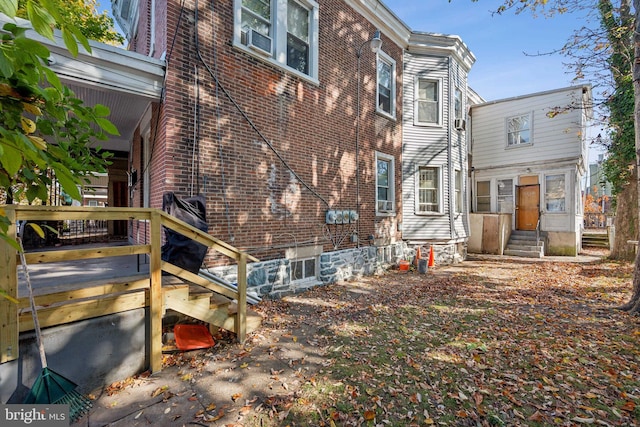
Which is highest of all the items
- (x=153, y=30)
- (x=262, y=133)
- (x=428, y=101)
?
(x=428, y=101)

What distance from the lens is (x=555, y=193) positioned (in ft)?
43.0

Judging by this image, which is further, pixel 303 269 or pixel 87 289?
pixel 303 269

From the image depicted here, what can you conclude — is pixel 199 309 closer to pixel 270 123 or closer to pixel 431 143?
pixel 270 123

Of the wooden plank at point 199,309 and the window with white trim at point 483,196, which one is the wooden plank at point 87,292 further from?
the window with white trim at point 483,196

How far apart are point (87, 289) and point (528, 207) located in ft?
52.8

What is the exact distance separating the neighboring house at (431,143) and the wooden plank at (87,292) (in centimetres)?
889

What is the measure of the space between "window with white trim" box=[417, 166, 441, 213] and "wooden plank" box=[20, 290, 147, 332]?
9581 millimetres

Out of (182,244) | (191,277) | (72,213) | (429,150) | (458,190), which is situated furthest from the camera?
(458,190)

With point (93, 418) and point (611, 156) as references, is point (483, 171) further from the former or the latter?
point (93, 418)

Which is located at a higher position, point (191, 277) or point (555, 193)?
point (555, 193)

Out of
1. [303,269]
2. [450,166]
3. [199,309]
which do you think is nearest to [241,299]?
[199,309]

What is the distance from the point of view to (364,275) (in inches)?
351

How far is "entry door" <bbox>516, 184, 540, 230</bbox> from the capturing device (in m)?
13.6

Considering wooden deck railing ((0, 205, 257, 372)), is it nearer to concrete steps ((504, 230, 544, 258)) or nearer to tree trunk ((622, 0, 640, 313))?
tree trunk ((622, 0, 640, 313))
